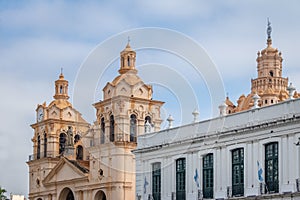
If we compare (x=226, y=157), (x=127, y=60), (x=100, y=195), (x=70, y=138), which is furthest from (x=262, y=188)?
(x=70, y=138)

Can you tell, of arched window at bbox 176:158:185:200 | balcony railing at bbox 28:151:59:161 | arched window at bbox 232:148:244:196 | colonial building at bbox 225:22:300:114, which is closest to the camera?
arched window at bbox 232:148:244:196

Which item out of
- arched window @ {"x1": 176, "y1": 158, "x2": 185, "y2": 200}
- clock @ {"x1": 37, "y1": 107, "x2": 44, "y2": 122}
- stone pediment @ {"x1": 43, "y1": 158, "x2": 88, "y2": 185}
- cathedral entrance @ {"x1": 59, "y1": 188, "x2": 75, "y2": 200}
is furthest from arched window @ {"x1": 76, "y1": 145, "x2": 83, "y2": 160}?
arched window @ {"x1": 176, "y1": 158, "x2": 185, "y2": 200}

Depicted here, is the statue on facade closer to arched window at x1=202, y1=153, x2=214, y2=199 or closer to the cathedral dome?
the cathedral dome

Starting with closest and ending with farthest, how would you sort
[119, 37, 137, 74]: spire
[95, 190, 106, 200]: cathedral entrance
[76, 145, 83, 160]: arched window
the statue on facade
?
[95, 190, 106, 200]: cathedral entrance → [119, 37, 137, 74]: spire → the statue on facade → [76, 145, 83, 160]: arched window

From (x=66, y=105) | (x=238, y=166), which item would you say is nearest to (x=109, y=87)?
(x=66, y=105)

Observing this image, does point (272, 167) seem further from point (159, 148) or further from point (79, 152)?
point (79, 152)

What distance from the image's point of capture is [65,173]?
64.6 m

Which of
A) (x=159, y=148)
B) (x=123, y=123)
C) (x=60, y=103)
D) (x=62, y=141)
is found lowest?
(x=159, y=148)

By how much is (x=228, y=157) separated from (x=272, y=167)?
356 cm

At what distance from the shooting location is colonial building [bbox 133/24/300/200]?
119 feet

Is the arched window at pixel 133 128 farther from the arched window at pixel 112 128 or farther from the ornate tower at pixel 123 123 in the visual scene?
the arched window at pixel 112 128

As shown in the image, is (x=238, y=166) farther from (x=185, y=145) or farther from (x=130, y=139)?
(x=130, y=139)

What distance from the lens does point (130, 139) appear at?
58.7 meters

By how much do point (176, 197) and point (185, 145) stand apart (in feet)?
10.1
